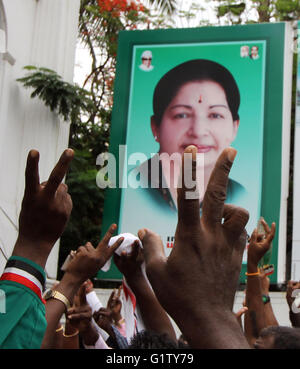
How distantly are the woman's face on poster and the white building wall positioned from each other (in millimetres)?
1611

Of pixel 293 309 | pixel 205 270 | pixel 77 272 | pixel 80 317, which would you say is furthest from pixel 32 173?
pixel 293 309

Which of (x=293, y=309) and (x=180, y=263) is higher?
(x=180, y=263)

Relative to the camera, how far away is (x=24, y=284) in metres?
1.34

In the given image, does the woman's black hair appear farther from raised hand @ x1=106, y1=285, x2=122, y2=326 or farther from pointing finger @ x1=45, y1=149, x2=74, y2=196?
pointing finger @ x1=45, y1=149, x2=74, y2=196

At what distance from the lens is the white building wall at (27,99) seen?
710 cm

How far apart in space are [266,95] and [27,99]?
3.44 metres

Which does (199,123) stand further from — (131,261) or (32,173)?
(32,173)

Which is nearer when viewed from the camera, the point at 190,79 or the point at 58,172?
the point at 58,172

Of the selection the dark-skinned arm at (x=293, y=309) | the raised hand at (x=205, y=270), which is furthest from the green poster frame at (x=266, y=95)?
the raised hand at (x=205, y=270)

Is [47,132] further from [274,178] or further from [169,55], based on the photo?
[274,178]

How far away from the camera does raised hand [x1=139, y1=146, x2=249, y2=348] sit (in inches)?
50.9

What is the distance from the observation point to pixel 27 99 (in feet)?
25.5

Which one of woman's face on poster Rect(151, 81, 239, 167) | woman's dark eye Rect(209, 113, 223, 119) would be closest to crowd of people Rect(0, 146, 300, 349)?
woman's face on poster Rect(151, 81, 239, 167)
